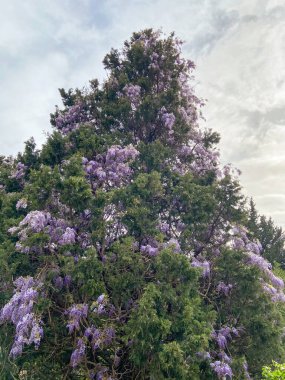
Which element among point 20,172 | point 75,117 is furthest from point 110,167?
point 75,117

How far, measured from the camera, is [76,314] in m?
9.64

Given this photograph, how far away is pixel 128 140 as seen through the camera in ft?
47.1

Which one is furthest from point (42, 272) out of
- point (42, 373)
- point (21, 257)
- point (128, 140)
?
point (128, 140)

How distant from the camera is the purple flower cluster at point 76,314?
31.3 ft

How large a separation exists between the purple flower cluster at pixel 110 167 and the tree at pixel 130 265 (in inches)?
1.6

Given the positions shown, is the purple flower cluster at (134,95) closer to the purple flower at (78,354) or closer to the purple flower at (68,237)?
the purple flower at (68,237)

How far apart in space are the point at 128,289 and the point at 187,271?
1.71 m

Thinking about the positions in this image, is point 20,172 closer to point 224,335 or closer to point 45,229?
point 45,229

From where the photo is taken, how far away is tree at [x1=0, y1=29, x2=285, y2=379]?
9.52 m

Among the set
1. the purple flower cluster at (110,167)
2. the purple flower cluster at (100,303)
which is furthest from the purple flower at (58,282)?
the purple flower cluster at (110,167)

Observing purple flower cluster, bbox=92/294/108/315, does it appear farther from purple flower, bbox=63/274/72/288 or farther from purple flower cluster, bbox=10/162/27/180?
purple flower cluster, bbox=10/162/27/180

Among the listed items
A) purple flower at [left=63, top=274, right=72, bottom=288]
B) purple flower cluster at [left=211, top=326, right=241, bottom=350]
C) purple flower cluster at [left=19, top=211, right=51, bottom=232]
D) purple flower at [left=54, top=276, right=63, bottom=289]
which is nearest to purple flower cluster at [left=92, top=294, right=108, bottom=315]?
purple flower at [left=63, top=274, right=72, bottom=288]

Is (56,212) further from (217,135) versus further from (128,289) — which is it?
(217,135)

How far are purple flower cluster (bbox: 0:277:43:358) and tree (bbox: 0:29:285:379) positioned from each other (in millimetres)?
35
